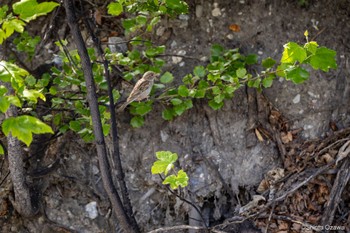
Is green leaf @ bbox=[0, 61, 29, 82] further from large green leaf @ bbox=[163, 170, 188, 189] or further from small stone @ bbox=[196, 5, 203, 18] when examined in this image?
small stone @ bbox=[196, 5, 203, 18]

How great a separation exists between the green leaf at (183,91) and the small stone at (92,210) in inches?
33.1

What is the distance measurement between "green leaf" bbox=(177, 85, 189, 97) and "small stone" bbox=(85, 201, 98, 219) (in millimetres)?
842

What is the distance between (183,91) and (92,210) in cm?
90

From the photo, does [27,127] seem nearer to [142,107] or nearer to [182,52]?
[142,107]

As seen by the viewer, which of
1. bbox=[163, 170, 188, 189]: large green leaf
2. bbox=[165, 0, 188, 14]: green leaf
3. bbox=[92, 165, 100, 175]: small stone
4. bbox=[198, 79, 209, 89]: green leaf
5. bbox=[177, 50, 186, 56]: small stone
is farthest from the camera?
bbox=[177, 50, 186, 56]: small stone

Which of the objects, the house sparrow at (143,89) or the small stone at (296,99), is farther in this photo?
the small stone at (296,99)

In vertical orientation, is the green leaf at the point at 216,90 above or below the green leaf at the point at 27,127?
below

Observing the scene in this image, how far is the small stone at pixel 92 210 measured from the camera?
8.93ft

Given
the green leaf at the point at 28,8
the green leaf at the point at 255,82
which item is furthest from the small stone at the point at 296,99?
the green leaf at the point at 28,8

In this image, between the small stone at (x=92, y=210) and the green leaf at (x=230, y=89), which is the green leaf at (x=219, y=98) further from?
the small stone at (x=92, y=210)

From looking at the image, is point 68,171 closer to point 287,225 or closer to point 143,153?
point 143,153

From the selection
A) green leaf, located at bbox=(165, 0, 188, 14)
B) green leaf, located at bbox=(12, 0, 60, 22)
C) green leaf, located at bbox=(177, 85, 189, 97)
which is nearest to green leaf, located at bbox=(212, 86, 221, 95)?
green leaf, located at bbox=(177, 85, 189, 97)

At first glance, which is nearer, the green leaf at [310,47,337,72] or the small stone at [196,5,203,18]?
the green leaf at [310,47,337,72]

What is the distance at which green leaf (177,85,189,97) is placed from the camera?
2.53m
